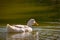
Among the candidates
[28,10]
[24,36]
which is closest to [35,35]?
[24,36]

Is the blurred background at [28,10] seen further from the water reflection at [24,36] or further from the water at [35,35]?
the water reflection at [24,36]

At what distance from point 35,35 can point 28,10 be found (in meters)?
0.94

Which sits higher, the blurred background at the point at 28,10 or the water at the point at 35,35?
the blurred background at the point at 28,10

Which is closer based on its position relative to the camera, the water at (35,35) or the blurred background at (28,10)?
the water at (35,35)

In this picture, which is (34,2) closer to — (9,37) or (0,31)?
(0,31)

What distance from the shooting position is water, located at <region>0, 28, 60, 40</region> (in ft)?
4.26

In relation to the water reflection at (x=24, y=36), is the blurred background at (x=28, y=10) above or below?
above

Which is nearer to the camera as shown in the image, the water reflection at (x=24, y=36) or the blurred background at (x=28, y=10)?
the water reflection at (x=24, y=36)

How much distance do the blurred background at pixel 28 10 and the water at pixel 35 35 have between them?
0.55m

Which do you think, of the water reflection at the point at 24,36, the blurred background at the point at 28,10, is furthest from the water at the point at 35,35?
the blurred background at the point at 28,10

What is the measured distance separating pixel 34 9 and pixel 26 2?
15 cm

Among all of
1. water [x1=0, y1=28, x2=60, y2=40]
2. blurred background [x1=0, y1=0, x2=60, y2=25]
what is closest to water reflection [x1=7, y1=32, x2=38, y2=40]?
water [x1=0, y1=28, x2=60, y2=40]

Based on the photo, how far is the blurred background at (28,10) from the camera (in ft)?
6.91

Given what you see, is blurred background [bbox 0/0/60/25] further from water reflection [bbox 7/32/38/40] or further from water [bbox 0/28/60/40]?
water reflection [bbox 7/32/38/40]
